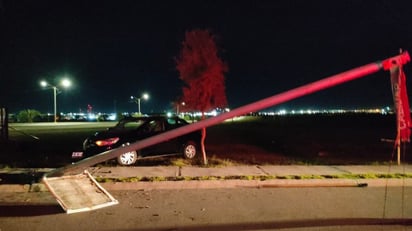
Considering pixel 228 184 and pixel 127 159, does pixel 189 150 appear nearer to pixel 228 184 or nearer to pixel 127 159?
pixel 127 159

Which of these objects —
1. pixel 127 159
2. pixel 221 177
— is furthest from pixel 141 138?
pixel 221 177

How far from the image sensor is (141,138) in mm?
15477

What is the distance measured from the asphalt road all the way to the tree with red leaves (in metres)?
4.36

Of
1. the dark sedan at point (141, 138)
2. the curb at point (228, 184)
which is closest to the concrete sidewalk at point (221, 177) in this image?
the curb at point (228, 184)

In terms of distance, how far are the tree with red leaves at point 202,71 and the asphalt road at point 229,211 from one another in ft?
14.3

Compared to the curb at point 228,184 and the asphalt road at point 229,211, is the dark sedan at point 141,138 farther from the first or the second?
the asphalt road at point 229,211

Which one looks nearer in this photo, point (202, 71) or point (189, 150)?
point (202, 71)

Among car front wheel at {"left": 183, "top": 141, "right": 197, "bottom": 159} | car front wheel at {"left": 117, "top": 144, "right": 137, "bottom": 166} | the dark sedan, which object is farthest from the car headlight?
car front wheel at {"left": 183, "top": 141, "right": 197, "bottom": 159}

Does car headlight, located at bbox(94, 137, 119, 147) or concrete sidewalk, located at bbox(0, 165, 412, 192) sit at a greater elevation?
car headlight, located at bbox(94, 137, 119, 147)

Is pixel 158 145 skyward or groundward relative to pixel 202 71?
groundward

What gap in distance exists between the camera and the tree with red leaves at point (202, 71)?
1408 centimetres

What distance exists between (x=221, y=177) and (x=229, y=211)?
3124mm

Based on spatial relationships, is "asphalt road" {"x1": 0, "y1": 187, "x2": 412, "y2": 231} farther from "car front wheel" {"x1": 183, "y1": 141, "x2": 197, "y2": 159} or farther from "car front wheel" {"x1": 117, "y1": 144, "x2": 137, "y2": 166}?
"car front wheel" {"x1": 183, "y1": 141, "x2": 197, "y2": 159}

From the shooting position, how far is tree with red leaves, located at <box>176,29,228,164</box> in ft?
46.2
